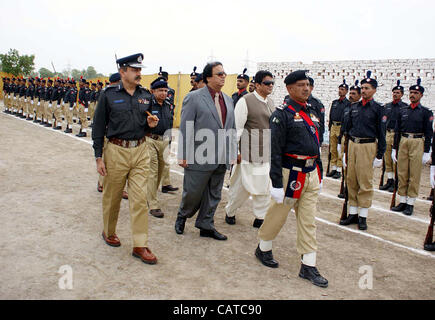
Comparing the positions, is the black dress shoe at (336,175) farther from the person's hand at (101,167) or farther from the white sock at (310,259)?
the person's hand at (101,167)

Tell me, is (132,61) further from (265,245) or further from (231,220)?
(231,220)

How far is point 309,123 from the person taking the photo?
12.5ft

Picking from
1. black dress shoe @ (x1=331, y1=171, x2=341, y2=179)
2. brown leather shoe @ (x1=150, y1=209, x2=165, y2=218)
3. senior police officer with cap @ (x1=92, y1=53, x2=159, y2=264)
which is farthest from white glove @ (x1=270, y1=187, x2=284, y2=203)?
black dress shoe @ (x1=331, y1=171, x2=341, y2=179)

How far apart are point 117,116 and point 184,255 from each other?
5.88ft

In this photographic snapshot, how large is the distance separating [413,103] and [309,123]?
414cm

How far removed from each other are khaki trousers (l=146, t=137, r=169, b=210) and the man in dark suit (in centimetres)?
106

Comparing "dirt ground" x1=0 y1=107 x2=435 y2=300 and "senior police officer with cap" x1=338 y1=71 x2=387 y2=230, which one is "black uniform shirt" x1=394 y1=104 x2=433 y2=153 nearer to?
"dirt ground" x1=0 y1=107 x2=435 y2=300

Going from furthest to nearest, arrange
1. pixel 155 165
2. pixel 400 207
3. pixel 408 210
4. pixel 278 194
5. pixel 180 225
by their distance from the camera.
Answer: pixel 400 207 → pixel 408 210 → pixel 155 165 → pixel 180 225 → pixel 278 194

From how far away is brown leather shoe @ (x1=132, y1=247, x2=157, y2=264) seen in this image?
3.90m

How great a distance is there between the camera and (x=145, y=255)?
392 cm

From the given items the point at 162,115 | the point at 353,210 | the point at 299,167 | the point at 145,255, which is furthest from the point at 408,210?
the point at 145,255

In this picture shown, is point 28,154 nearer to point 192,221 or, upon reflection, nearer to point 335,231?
point 192,221

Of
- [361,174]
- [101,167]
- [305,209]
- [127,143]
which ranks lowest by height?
→ [305,209]
